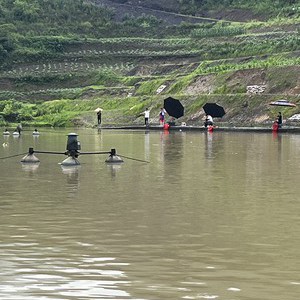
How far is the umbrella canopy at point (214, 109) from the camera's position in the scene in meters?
53.5

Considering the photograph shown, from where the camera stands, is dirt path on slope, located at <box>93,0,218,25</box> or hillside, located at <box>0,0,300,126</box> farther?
dirt path on slope, located at <box>93,0,218,25</box>

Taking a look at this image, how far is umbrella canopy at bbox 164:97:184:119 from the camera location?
5562 centimetres

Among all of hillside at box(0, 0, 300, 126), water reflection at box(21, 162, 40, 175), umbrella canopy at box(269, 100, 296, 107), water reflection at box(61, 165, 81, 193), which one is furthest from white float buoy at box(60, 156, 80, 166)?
hillside at box(0, 0, 300, 126)

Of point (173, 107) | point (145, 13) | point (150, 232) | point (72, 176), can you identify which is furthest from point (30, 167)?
point (145, 13)

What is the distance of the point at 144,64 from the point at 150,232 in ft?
234

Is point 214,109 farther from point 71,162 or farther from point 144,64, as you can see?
point 71,162

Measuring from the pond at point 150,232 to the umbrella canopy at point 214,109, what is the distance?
30.4m

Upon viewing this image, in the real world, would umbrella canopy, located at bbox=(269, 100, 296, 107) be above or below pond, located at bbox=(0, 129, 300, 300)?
above

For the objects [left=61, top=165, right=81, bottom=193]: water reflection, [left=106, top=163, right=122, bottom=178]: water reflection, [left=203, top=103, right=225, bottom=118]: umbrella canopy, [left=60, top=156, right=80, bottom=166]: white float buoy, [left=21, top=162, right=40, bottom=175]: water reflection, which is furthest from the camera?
[left=203, top=103, right=225, bottom=118]: umbrella canopy

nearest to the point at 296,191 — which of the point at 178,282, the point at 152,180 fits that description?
the point at 152,180

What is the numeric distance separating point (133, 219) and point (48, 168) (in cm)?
946

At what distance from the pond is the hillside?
103 feet

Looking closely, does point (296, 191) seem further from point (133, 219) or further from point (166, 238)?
point (166, 238)

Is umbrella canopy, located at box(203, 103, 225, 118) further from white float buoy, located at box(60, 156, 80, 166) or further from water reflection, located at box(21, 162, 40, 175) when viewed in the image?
white float buoy, located at box(60, 156, 80, 166)
